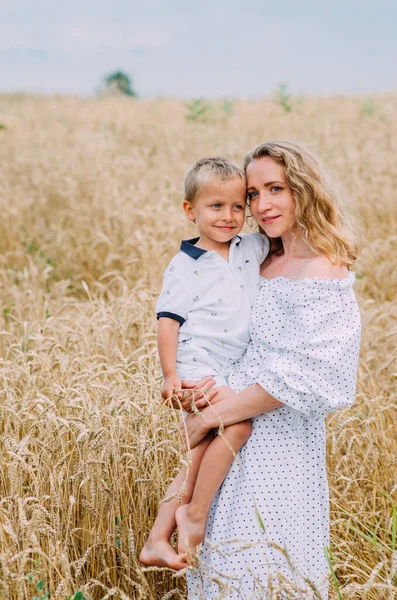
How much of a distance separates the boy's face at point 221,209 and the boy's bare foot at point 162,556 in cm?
98

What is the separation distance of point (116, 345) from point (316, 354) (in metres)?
1.91

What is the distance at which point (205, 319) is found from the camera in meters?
2.38

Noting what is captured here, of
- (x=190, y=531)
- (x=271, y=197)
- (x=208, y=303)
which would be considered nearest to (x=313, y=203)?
(x=271, y=197)

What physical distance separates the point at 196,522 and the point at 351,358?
0.67 metres

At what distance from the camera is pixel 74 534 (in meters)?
2.68

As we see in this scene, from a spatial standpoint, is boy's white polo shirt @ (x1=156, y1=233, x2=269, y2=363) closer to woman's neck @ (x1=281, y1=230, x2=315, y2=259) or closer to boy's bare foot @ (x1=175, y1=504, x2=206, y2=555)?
woman's neck @ (x1=281, y1=230, x2=315, y2=259)

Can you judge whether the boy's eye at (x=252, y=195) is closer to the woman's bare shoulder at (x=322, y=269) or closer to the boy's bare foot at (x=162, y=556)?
the woman's bare shoulder at (x=322, y=269)

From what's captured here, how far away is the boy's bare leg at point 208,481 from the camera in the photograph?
7.36ft

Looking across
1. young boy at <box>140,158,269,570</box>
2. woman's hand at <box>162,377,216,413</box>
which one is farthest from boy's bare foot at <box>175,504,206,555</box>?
woman's hand at <box>162,377,216,413</box>

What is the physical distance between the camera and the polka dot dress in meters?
2.17

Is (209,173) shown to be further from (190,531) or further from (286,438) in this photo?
(190,531)

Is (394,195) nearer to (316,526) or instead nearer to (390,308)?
(390,308)

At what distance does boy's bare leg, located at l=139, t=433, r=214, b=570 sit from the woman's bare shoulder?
586 mm

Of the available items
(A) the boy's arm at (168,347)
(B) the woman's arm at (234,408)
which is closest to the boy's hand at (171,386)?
(A) the boy's arm at (168,347)
